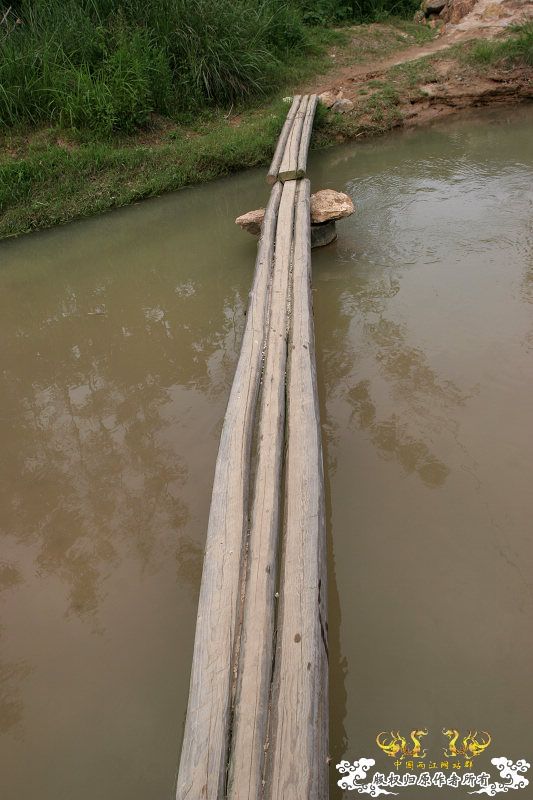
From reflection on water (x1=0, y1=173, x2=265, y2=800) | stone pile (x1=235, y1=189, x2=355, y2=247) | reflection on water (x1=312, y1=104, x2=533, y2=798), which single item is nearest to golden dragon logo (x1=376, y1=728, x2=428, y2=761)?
reflection on water (x1=312, y1=104, x2=533, y2=798)

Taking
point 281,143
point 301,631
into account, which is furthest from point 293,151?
point 301,631

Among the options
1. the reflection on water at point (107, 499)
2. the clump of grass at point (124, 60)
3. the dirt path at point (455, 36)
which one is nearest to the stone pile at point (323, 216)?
the reflection on water at point (107, 499)

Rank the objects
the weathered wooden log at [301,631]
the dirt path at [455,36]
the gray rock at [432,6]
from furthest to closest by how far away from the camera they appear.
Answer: the gray rock at [432,6] → the dirt path at [455,36] → the weathered wooden log at [301,631]

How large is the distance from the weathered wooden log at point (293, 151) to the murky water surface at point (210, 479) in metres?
0.66

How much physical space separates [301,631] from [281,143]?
5536mm

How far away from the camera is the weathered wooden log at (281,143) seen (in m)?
5.37

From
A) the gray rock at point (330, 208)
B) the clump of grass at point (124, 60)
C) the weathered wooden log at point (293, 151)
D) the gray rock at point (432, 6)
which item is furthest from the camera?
the gray rock at point (432, 6)

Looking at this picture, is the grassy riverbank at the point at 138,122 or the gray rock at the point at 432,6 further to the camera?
the gray rock at the point at 432,6

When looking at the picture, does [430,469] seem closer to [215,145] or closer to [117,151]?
[215,145]

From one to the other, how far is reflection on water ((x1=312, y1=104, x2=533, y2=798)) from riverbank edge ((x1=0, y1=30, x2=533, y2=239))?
8.26 ft

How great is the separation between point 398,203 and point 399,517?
12.6ft

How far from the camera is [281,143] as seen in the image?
244 inches

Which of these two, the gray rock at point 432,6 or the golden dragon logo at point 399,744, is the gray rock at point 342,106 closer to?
the gray rock at point 432,6

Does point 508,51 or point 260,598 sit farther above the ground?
point 508,51
